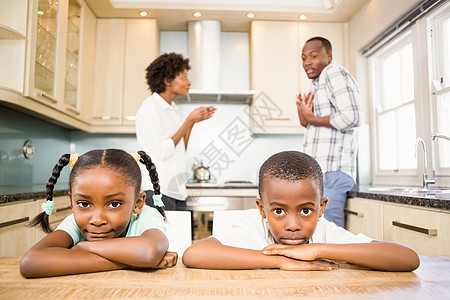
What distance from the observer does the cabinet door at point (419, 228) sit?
1.33 meters

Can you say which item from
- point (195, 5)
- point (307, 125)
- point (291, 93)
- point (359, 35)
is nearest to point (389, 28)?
point (359, 35)

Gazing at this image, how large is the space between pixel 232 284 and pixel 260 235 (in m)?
0.42

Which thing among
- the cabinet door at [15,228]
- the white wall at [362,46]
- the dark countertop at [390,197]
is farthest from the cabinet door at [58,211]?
the white wall at [362,46]

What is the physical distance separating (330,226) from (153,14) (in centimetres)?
279

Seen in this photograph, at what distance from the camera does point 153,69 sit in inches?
81.7

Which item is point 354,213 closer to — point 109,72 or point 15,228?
point 15,228

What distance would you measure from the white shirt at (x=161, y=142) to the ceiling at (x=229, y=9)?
1480 millimetres

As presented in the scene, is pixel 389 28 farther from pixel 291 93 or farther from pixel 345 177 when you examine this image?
pixel 345 177

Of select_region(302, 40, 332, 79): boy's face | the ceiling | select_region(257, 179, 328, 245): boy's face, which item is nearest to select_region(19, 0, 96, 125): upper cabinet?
the ceiling

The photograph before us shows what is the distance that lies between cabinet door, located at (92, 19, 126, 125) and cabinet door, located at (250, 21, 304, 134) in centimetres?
119

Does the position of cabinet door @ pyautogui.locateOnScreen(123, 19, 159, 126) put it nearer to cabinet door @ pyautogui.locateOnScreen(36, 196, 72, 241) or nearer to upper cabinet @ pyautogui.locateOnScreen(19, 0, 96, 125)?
upper cabinet @ pyautogui.locateOnScreen(19, 0, 96, 125)

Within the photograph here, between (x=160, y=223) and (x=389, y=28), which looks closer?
(x=160, y=223)

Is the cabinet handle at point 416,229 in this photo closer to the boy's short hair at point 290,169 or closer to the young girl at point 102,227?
the boy's short hair at point 290,169

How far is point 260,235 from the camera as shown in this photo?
949mm
